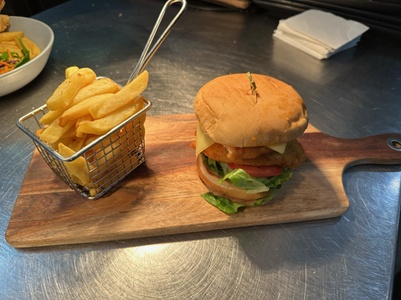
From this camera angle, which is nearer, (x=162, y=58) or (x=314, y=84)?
(x=314, y=84)

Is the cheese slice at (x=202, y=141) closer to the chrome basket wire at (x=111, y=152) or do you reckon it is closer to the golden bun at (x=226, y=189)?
the golden bun at (x=226, y=189)

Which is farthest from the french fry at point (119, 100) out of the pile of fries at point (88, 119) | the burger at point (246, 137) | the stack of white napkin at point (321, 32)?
the stack of white napkin at point (321, 32)

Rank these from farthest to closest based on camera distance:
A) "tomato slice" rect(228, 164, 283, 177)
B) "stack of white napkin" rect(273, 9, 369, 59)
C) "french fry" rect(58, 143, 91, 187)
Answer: "stack of white napkin" rect(273, 9, 369, 59) < "tomato slice" rect(228, 164, 283, 177) < "french fry" rect(58, 143, 91, 187)

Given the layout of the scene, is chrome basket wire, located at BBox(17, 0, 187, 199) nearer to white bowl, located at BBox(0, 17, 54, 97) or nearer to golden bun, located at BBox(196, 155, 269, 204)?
golden bun, located at BBox(196, 155, 269, 204)

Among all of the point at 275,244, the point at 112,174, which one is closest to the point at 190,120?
the point at 112,174

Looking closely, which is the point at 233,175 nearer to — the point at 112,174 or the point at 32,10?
the point at 112,174

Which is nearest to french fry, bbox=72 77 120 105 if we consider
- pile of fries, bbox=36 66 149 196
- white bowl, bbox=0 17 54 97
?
pile of fries, bbox=36 66 149 196
